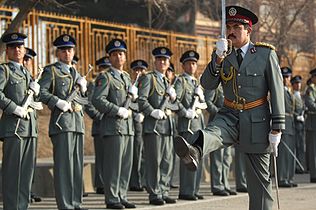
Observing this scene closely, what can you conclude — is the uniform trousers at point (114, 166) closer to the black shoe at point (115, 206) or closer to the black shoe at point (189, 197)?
the black shoe at point (115, 206)

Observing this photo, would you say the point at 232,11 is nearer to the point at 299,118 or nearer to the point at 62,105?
the point at 62,105

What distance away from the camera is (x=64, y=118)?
1017 cm

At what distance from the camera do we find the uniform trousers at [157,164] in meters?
11.4

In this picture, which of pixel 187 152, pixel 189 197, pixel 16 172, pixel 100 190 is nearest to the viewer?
pixel 187 152

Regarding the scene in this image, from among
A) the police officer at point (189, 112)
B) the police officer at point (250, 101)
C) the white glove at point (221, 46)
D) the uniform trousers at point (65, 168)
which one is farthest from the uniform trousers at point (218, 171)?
the white glove at point (221, 46)

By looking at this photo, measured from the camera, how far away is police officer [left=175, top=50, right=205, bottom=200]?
1184cm

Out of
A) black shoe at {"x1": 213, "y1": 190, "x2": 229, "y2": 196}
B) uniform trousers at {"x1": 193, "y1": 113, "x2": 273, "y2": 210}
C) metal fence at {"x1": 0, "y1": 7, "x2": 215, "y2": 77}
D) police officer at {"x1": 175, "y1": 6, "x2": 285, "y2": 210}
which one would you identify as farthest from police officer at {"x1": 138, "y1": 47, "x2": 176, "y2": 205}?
metal fence at {"x1": 0, "y1": 7, "x2": 215, "y2": 77}

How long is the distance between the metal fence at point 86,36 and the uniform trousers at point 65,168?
18.2ft

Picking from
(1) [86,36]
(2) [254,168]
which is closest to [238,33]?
(2) [254,168]

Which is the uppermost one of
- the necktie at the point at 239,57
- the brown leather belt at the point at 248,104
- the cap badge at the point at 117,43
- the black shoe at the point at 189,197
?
the cap badge at the point at 117,43

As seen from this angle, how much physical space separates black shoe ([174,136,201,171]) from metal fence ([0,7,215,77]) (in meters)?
8.88

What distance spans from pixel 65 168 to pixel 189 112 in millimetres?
2327

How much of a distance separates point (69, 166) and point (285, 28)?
9.71 m

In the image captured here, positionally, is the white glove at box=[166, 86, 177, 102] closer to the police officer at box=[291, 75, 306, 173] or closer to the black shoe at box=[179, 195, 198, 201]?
the black shoe at box=[179, 195, 198, 201]
